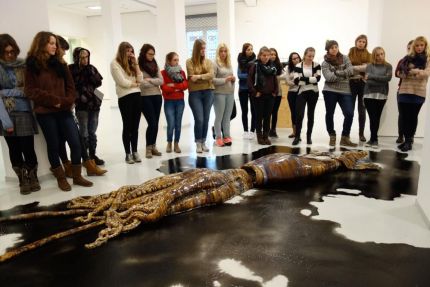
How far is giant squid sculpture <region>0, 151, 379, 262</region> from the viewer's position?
8.61 feet

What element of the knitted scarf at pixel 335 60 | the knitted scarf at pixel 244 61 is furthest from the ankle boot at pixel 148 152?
the knitted scarf at pixel 335 60

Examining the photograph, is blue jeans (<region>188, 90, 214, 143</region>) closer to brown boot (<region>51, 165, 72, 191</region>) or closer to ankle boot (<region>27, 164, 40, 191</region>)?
brown boot (<region>51, 165, 72, 191</region>)

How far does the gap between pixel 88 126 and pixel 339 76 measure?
339 cm

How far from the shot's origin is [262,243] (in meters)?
2.39

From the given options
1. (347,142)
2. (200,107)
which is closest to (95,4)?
(200,107)

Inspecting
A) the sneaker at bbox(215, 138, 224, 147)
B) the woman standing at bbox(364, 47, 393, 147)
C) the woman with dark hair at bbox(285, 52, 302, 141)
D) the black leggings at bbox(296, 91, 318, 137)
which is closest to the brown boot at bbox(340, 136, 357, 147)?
the woman standing at bbox(364, 47, 393, 147)

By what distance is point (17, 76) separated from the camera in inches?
143

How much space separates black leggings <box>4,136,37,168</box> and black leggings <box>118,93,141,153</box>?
1.11 metres

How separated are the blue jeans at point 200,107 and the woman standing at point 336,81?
5.42ft

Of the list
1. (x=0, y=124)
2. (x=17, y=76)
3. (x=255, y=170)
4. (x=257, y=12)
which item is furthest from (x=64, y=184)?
(x=257, y=12)

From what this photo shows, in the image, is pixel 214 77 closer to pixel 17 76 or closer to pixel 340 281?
pixel 17 76

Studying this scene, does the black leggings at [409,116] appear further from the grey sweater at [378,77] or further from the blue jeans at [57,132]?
the blue jeans at [57,132]

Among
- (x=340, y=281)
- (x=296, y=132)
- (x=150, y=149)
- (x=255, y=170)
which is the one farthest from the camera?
(x=296, y=132)

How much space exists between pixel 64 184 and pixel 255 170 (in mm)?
1969
